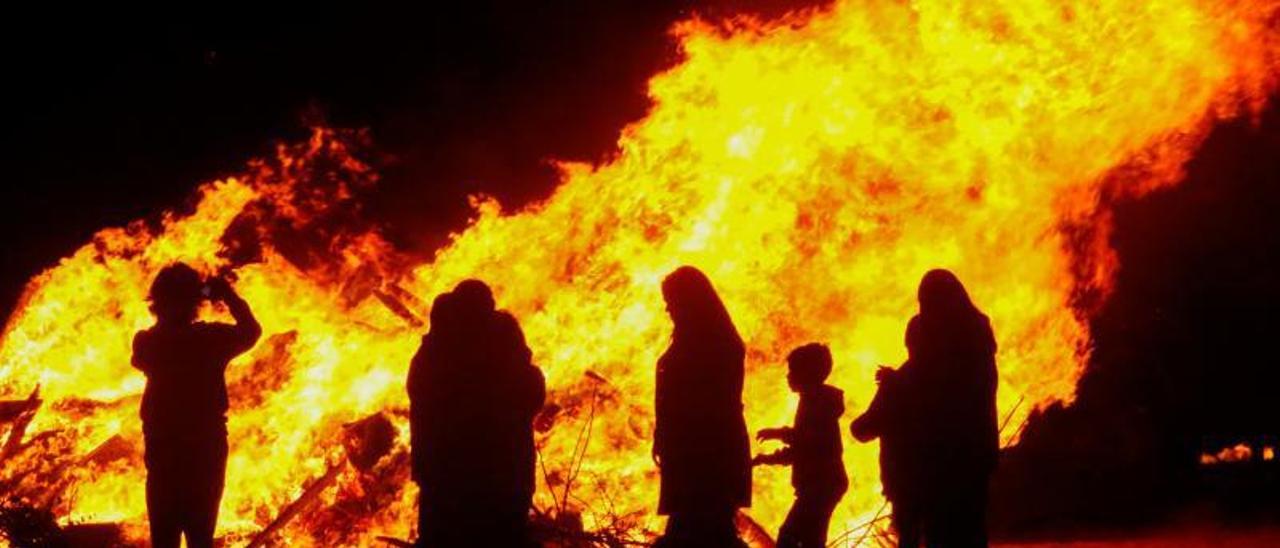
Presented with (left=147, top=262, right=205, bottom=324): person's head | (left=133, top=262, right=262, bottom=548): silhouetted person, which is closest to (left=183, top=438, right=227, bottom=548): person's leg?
(left=133, top=262, right=262, bottom=548): silhouetted person

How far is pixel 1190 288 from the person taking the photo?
1382cm

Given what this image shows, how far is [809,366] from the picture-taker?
21.5 feet

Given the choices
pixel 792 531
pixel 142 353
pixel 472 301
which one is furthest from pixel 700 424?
pixel 142 353

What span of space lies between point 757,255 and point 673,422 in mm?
3107

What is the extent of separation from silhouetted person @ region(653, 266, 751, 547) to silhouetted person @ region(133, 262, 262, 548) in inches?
109

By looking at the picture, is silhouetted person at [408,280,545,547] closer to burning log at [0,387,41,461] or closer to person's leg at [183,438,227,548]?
person's leg at [183,438,227,548]

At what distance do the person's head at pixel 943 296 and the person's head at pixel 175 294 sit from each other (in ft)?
14.5

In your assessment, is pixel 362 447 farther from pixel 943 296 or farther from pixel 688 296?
pixel 943 296

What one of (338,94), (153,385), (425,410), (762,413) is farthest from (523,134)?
(425,410)

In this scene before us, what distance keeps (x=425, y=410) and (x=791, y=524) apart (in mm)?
2613

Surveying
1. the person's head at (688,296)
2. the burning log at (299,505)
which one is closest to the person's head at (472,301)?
the person's head at (688,296)

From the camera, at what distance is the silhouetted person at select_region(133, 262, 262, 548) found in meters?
6.19

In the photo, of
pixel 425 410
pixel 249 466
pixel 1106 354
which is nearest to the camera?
pixel 425 410

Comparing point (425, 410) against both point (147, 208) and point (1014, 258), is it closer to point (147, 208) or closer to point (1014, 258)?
point (1014, 258)
